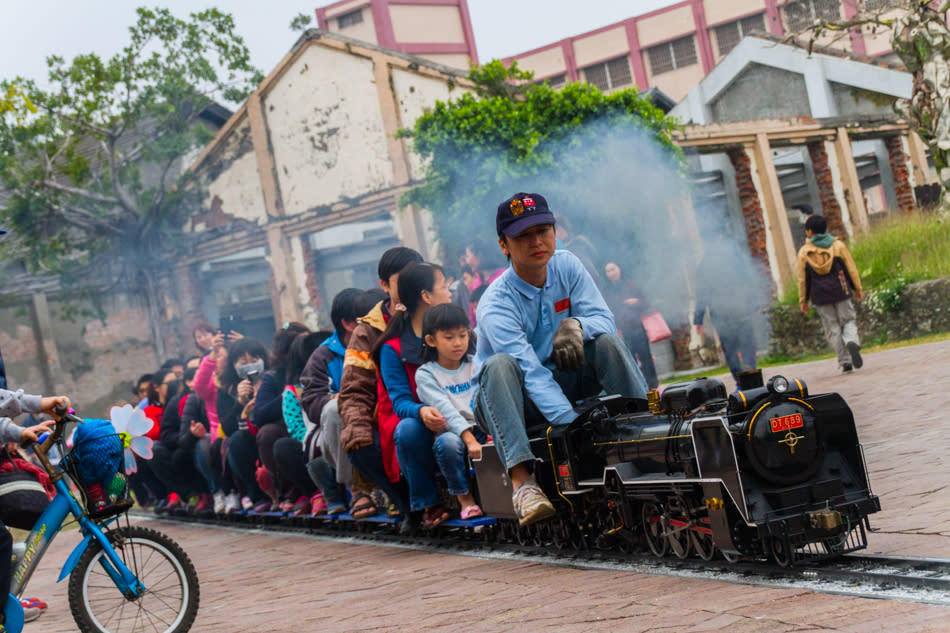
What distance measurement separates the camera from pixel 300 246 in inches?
983

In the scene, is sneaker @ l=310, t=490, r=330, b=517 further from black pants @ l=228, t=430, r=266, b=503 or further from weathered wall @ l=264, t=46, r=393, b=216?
weathered wall @ l=264, t=46, r=393, b=216

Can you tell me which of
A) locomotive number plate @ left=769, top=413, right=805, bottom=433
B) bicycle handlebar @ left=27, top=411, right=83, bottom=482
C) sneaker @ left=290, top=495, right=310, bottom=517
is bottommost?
sneaker @ left=290, top=495, right=310, bottom=517

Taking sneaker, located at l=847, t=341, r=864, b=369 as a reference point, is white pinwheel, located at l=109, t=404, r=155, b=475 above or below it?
above

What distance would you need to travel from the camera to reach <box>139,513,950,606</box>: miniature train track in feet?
12.9

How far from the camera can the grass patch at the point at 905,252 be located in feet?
52.2

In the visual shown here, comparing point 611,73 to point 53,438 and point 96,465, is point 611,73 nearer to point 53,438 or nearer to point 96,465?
point 96,465

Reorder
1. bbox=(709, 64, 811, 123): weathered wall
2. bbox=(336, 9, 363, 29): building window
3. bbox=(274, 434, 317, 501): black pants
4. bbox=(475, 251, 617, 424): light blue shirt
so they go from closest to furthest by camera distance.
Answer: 1. bbox=(475, 251, 617, 424): light blue shirt
2. bbox=(274, 434, 317, 501): black pants
3. bbox=(709, 64, 811, 123): weathered wall
4. bbox=(336, 9, 363, 29): building window

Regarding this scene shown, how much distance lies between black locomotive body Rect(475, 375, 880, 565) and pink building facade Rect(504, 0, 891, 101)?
47712 mm

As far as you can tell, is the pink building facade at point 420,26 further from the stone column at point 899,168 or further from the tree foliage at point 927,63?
the tree foliage at point 927,63

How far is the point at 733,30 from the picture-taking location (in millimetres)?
53469

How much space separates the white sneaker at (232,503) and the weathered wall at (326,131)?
460 inches

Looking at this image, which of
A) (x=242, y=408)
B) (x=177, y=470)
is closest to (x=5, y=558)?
(x=242, y=408)

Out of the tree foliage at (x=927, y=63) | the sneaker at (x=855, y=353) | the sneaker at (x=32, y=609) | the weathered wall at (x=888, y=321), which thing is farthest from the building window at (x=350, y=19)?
the sneaker at (x=32, y=609)

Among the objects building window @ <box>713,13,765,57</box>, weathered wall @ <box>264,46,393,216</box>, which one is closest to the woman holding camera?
weathered wall @ <box>264,46,393,216</box>
